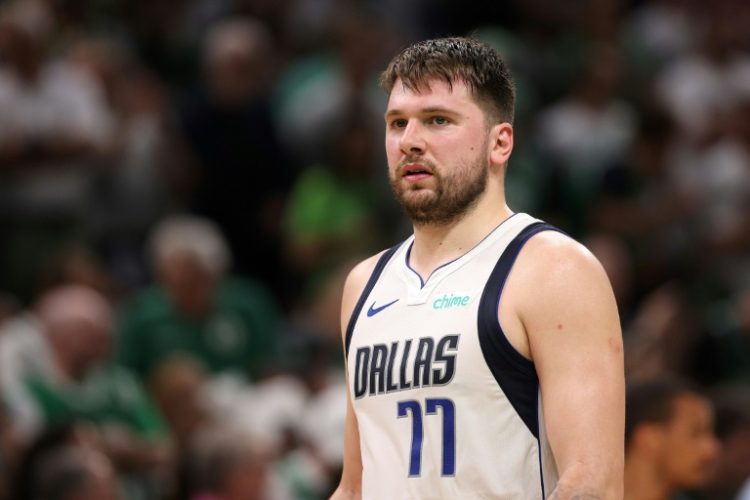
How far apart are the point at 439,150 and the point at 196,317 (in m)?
6.52

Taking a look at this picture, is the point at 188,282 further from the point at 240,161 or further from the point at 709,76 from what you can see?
the point at 709,76

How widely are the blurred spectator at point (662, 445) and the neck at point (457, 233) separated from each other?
2019 mm

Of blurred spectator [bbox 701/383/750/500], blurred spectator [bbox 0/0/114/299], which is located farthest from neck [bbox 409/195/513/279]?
blurred spectator [bbox 0/0/114/299]

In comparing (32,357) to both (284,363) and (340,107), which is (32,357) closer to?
(284,363)

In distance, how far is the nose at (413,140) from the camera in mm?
4316

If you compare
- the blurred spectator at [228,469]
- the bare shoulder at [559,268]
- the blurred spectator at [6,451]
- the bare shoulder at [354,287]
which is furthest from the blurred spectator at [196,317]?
the bare shoulder at [559,268]

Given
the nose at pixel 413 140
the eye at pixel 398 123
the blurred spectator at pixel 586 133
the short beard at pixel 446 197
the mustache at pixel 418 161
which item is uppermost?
the blurred spectator at pixel 586 133

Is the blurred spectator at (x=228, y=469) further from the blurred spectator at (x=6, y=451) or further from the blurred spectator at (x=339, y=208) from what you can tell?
the blurred spectator at (x=339, y=208)

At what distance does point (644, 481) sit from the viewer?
6.18 meters

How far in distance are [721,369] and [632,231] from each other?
5.79 feet

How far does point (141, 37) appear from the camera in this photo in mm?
13695

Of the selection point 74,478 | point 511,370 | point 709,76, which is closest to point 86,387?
point 74,478

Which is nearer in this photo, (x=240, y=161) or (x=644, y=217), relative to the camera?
(x=644, y=217)

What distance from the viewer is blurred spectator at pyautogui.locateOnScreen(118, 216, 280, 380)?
410 inches
